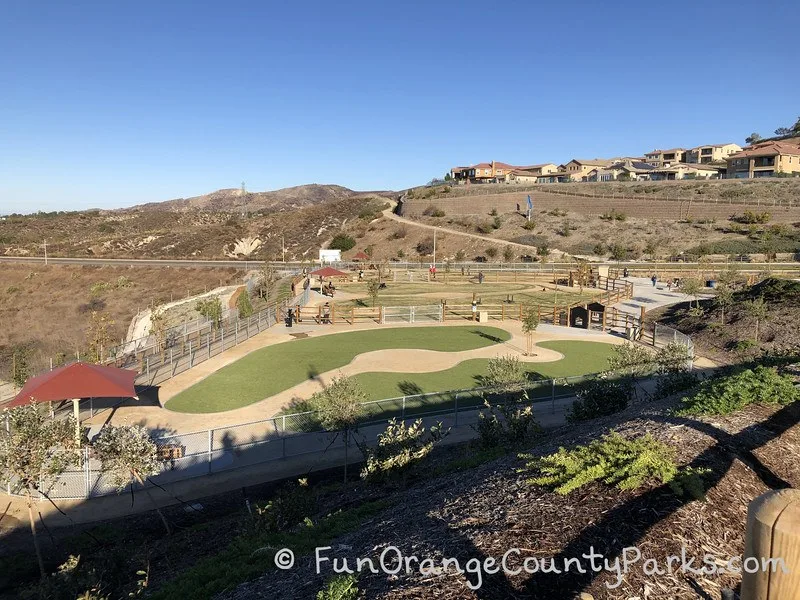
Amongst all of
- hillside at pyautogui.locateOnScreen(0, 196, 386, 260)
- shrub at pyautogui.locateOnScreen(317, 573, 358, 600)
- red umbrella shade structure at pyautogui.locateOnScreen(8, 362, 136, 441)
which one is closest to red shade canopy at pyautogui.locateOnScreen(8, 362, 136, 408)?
red umbrella shade structure at pyautogui.locateOnScreen(8, 362, 136, 441)

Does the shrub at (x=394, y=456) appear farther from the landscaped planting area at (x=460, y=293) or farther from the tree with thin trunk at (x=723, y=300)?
the landscaped planting area at (x=460, y=293)

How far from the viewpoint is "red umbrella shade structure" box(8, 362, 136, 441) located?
532 inches

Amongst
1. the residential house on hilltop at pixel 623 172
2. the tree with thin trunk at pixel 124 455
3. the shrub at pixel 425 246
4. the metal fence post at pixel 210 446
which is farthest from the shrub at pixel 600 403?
the residential house on hilltop at pixel 623 172

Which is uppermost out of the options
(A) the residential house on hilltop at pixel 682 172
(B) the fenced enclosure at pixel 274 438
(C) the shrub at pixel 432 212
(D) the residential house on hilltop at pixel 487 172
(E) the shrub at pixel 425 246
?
(D) the residential house on hilltop at pixel 487 172

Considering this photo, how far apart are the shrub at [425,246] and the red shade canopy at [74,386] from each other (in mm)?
66936

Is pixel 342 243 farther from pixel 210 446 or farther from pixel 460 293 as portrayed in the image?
pixel 210 446

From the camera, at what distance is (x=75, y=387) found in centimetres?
1393

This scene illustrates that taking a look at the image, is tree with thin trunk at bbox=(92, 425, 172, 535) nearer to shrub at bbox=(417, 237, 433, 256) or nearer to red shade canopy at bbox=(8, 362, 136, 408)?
red shade canopy at bbox=(8, 362, 136, 408)

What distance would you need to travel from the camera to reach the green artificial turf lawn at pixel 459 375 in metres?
21.1

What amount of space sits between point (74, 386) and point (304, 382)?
9.11 metres

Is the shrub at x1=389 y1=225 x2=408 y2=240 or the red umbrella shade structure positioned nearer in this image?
the red umbrella shade structure

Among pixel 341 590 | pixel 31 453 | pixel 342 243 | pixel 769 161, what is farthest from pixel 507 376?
pixel 769 161

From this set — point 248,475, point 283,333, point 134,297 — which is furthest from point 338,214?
point 248,475

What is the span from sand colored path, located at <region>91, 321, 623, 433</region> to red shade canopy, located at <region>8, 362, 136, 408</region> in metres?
2.97
